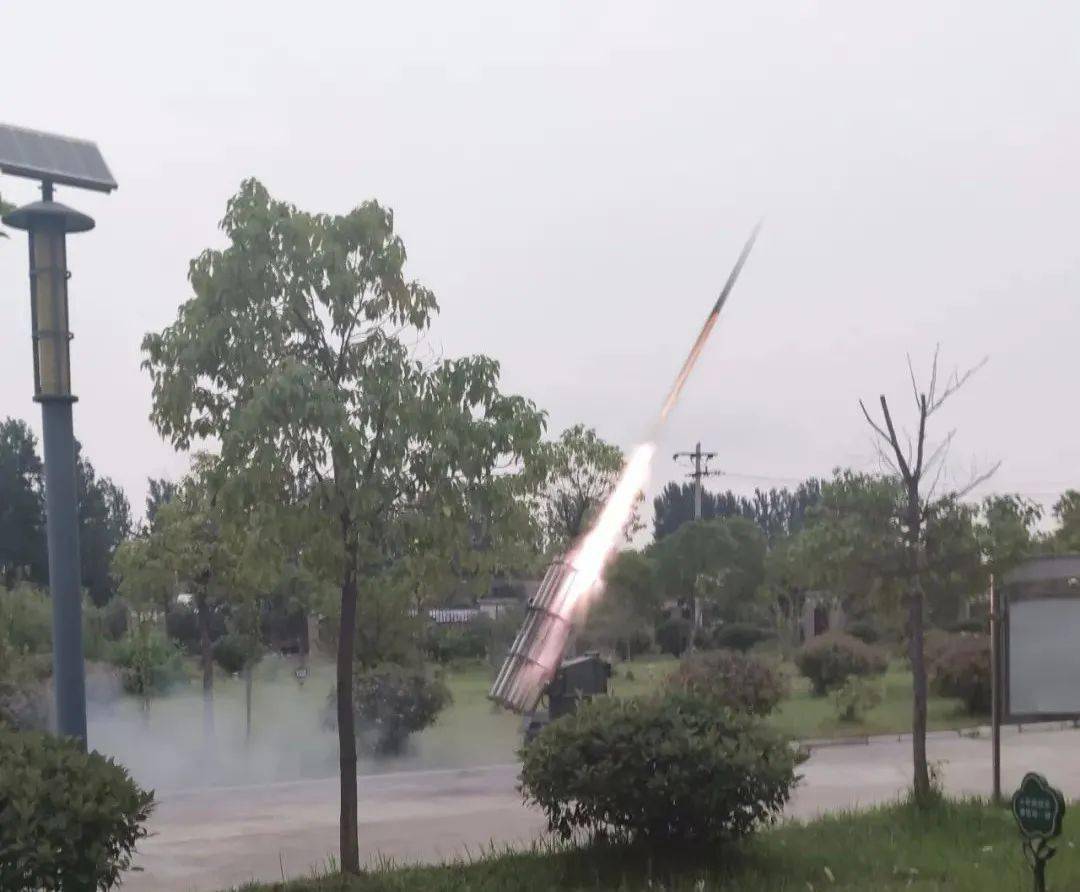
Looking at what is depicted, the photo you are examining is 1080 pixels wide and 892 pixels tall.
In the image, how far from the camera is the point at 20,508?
45.1 meters

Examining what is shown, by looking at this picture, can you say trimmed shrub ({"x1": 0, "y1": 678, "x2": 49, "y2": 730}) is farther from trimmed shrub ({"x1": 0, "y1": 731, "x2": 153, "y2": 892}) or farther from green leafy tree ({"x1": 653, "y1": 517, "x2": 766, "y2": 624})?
green leafy tree ({"x1": 653, "y1": 517, "x2": 766, "y2": 624})

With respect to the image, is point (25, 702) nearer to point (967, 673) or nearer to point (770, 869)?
point (770, 869)

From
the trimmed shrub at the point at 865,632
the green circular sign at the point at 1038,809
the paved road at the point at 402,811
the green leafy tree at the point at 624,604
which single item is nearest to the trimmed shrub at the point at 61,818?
the paved road at the point at 402,811

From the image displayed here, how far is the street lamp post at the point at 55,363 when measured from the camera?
7621mm

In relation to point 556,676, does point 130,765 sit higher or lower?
lower

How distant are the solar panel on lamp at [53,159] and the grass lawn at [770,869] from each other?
4.63 meters

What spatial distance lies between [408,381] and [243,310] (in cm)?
116

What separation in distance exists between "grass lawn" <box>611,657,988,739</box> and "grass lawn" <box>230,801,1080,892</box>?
6.65 m

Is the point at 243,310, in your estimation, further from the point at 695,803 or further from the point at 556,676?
the point at 556,676

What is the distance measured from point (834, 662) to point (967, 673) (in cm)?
353

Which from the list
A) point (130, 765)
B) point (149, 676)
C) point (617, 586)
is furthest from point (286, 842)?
point (617, 586)

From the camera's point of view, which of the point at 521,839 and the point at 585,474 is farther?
the point at 585,474

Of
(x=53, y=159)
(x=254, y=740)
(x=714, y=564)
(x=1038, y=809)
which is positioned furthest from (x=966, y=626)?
(x=53, y=159)

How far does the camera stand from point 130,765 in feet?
53.3
